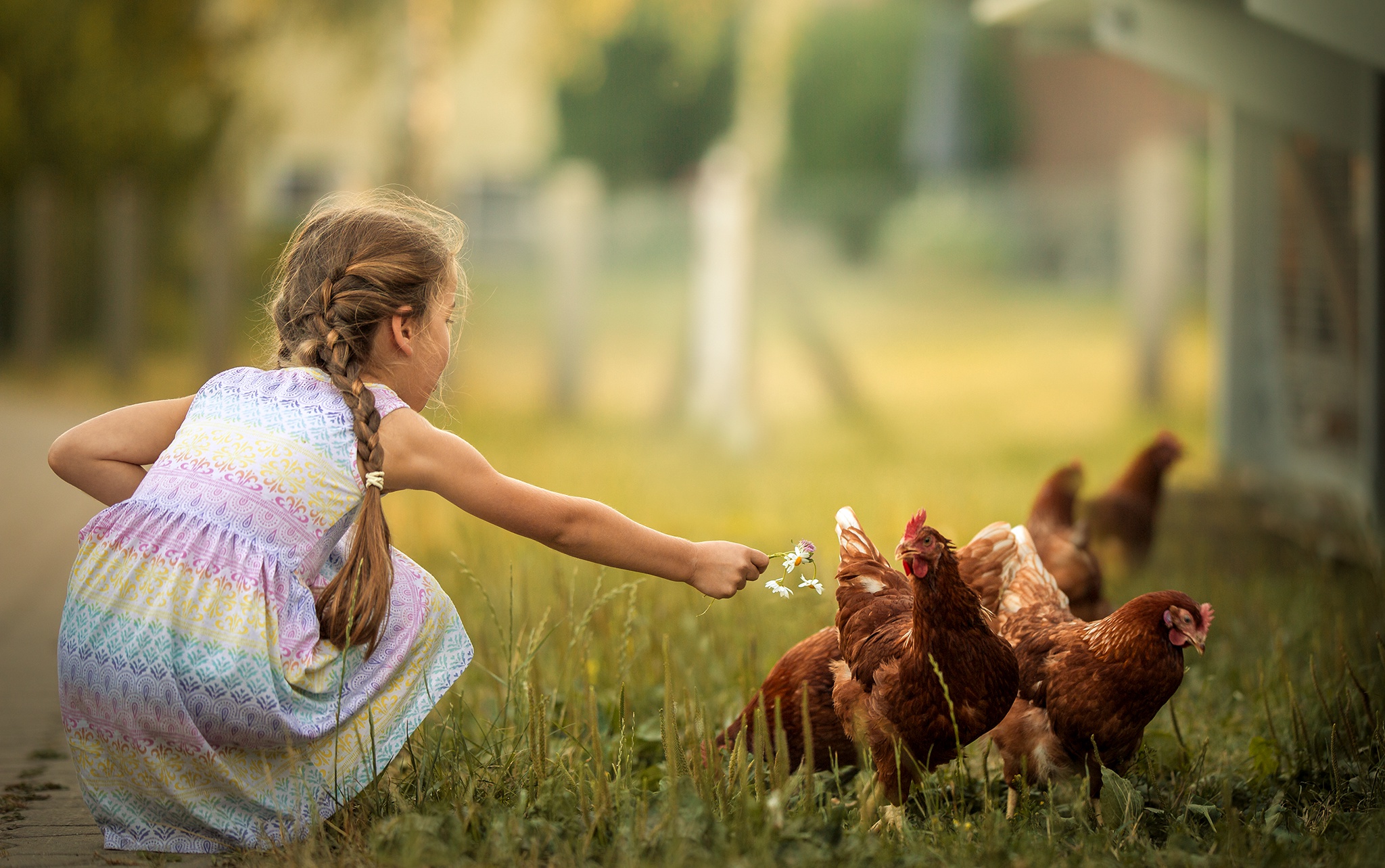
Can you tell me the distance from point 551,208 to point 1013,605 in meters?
9.80

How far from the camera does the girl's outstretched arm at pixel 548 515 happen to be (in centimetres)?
256

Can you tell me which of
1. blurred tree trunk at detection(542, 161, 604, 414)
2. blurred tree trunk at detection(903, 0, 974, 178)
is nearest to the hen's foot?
blurred tree trunk at detection(542, 161, 604, 414)

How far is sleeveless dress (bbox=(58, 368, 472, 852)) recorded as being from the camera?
7.98ft

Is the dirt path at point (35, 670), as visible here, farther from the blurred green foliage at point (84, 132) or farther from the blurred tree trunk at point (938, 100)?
the blurred tree trunk at point (938, 100)

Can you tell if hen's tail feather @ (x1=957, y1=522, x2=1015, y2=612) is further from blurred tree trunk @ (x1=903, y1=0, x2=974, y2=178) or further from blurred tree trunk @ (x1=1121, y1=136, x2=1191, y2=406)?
blurred tree trunk @ (x1=903, y1=0, x2=974, y2=178)

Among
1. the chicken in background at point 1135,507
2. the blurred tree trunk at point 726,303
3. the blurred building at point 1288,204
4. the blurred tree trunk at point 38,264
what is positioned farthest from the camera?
the blurred tree trunk at point 38,264

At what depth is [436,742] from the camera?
2.79 m

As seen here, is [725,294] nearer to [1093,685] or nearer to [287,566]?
[1093,685]

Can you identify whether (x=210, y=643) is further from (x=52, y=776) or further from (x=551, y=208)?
(x=551, y=208)

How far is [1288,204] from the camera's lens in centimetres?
834

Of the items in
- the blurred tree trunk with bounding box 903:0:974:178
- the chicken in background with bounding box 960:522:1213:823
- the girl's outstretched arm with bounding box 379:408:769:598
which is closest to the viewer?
the girl's outstretched arm with bounding box 379:408:769:598

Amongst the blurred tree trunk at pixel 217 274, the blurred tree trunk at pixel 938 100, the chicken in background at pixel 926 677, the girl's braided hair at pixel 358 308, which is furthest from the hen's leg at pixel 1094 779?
the blurred tree trunk at pixel 938 100

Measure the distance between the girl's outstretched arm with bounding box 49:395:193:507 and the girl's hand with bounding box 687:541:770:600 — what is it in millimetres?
1186

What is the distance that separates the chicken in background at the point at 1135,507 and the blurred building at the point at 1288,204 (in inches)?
41.7
